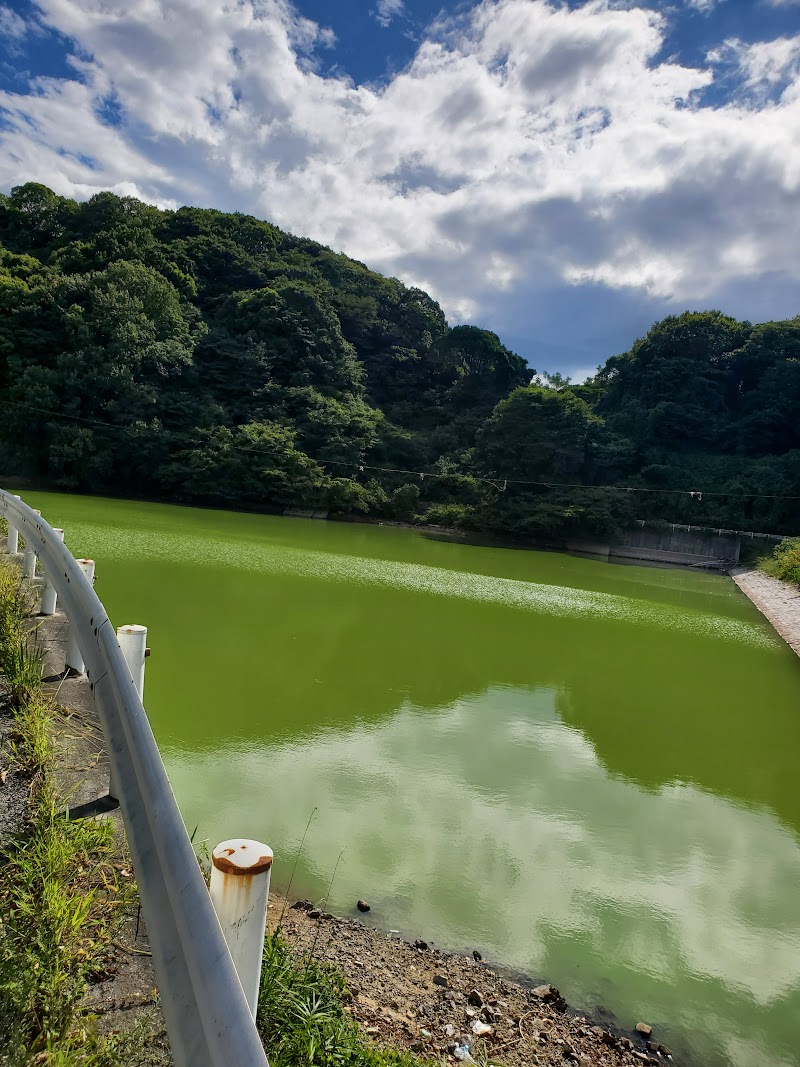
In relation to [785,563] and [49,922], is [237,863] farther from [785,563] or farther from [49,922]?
[785,563]

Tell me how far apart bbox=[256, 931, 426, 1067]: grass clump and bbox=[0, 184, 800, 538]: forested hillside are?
20.7 meters

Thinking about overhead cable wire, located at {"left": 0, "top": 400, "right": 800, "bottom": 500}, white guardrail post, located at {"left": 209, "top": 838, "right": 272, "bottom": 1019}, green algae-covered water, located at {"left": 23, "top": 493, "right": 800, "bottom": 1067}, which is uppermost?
overhead cable wire, located at {"left": 0, "top": 400, "right": 800, "bottom": 500}

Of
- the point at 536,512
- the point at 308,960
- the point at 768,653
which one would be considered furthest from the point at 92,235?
the point at 308,960

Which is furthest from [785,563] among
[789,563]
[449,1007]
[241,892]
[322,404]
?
[322,404]

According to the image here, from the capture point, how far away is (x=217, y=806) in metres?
3.32

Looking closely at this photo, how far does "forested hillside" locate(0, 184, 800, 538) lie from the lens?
2253 cm

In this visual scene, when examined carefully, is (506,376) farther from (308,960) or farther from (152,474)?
(308,960)

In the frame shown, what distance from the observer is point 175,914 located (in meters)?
0.90

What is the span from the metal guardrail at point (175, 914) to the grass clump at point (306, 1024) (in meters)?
0.70

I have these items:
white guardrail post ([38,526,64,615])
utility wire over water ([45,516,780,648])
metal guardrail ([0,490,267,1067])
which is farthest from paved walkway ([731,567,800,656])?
metal guardrail ([0,490,267,1067])

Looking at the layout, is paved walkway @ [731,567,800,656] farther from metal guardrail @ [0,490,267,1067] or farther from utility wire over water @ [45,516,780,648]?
metal guardrail @ [0,490,267,1067]

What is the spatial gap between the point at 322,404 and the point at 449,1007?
26066 millimetres

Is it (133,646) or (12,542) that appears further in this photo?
(12,542)

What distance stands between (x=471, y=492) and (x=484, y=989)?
70.8 ft
